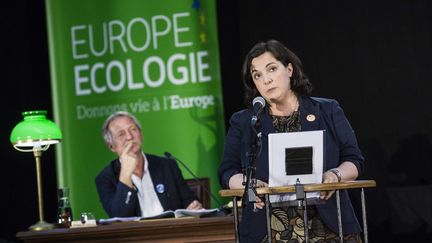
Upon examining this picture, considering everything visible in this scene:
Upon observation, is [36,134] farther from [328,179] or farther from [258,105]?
[328,179]

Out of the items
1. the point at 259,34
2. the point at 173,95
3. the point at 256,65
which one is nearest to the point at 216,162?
the point at 173,95

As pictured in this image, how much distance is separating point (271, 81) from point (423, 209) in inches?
107

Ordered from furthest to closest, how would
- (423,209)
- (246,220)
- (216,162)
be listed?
(216,162)
(423,209)
(246,220)

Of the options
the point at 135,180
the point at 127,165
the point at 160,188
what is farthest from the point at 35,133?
the point at 160,188

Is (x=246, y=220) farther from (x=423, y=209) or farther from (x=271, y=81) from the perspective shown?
(x=423, y=209)

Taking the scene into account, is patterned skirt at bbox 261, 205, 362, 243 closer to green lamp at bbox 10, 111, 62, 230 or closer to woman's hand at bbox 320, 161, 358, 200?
woman's hand at bbox 320, 161, 358, 200

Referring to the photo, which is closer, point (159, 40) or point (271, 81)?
point (271, 81)

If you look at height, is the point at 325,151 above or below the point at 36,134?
below

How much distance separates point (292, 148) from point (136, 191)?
2.47 m

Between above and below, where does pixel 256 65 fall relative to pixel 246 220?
above

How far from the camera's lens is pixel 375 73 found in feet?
20.1

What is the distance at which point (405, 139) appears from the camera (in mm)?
5988

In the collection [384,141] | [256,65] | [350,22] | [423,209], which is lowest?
[423,209]

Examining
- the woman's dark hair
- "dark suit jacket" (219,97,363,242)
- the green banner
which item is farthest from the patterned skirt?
the green banner
